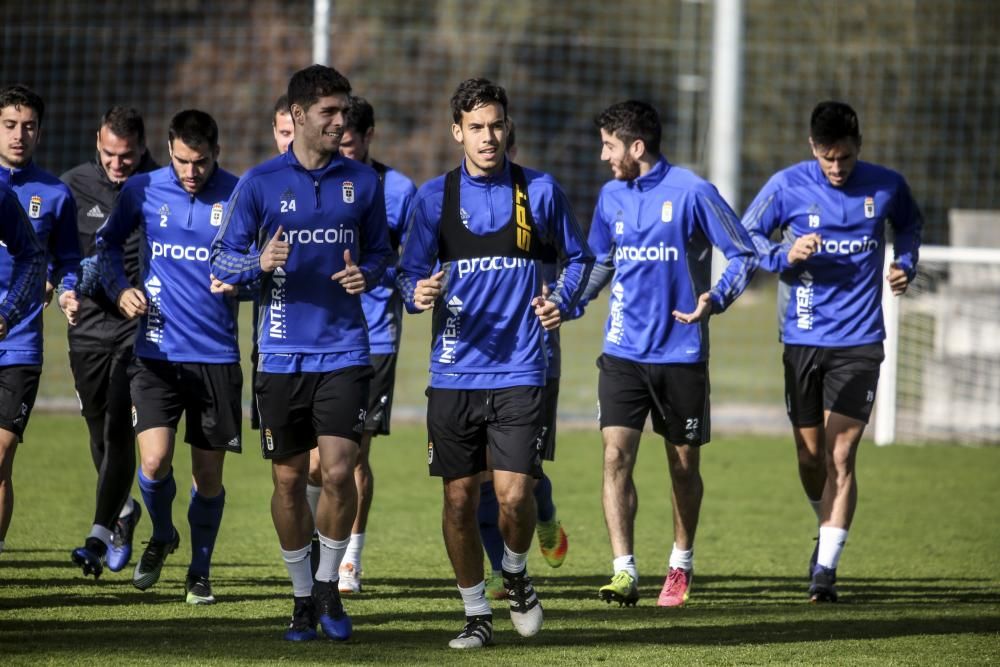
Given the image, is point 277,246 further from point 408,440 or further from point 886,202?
point 408,440

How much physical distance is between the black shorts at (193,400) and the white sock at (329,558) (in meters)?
0.97

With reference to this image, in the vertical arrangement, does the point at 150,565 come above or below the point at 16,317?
below

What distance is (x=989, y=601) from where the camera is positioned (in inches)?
283

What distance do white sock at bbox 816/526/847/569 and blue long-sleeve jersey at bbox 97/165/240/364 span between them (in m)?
3.05

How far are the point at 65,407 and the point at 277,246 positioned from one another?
961cm

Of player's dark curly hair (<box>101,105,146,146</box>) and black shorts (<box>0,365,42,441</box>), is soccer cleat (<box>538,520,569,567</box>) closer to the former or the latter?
black shorts (<box>0,365,42,441</box>)

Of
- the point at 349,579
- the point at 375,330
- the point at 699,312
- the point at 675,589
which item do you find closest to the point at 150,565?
the point at 349,579

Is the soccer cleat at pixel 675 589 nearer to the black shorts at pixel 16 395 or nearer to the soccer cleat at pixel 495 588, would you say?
the soccer cleat at pixel 495 588

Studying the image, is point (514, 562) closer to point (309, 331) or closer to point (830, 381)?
point (309, 331)

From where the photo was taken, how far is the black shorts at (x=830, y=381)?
7.57 metres

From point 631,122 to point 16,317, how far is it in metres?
3.05

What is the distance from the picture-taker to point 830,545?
7355 mm

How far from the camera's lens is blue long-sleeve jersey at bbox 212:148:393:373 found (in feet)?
19.6

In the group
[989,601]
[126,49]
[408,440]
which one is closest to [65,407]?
[408,440]
